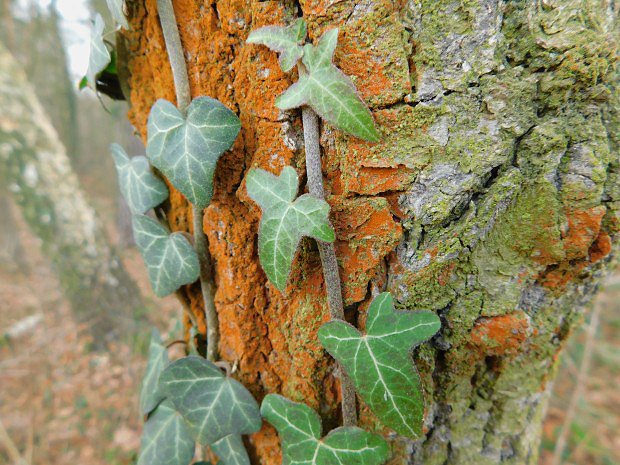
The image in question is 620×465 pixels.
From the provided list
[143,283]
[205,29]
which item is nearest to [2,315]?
[143,283]

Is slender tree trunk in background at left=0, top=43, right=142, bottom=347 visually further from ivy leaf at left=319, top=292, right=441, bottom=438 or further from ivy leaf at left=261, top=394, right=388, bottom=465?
ivy leaf at left=319, top=292, right=441, bottom=438

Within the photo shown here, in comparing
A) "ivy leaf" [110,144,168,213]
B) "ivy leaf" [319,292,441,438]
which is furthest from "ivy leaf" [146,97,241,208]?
"ivy leaf" [319,292,441,438]

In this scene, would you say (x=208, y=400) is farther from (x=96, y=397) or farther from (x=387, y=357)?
(x=96, y=397)

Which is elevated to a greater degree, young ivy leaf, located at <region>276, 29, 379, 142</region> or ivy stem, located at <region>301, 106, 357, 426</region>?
young ivy leaf, located at <region>276, 29, 379, 142</region>

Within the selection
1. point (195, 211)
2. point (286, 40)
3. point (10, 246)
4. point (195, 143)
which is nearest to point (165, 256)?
point (195, 211)

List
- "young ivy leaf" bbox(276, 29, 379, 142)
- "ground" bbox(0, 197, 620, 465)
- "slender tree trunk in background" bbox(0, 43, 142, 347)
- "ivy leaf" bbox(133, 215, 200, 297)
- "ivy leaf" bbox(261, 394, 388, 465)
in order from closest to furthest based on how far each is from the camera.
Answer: "young ivy leaf" bbox(276, 29, 379, 142), "ivy leaf" bbox(261, 394, 388, 465), "ivy leaf" bbox(133, 215, 200, 297), "ground" bbox(0, 197, 620, 465), "slender tree trunk in background" bbox(0, 43, 142, 347)

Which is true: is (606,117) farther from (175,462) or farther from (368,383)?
(175,462)
